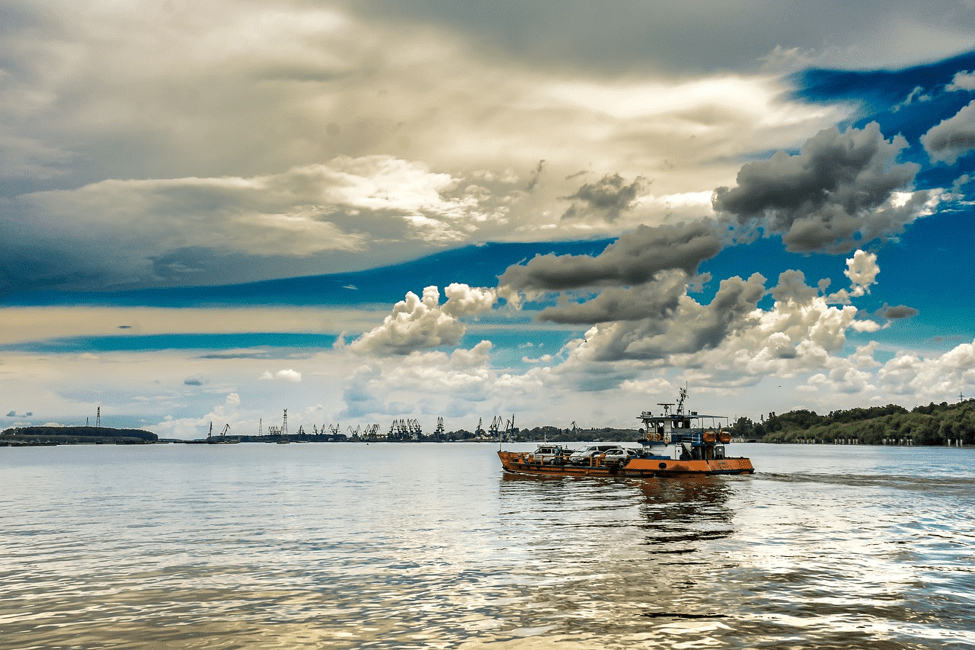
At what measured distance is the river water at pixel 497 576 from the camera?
2308 centimetres

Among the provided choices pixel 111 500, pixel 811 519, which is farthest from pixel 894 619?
pixel 111 500

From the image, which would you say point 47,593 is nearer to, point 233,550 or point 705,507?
point 233,550

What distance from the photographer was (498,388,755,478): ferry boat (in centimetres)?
10450

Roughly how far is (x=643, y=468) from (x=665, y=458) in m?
3.66

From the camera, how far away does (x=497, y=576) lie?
32.5 metres

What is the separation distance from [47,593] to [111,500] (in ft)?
189

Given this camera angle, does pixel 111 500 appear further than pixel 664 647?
Yes

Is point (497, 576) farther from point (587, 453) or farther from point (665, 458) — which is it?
point (587, 453)

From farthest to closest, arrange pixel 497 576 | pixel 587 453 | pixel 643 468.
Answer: pixel 587 453 < pixel 643 468 < pixel 497 576

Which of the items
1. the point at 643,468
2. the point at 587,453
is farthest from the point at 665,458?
the point at 587,453

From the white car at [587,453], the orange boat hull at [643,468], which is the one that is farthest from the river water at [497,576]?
the white car at [587,453]

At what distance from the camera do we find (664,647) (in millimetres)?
21359

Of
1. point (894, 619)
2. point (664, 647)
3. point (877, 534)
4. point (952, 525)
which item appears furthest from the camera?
point (952, 525)

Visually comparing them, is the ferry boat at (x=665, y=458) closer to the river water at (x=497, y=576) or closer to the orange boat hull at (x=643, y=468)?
the orange boat hull at (x=643, y=468)
